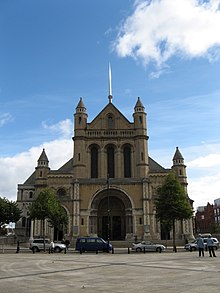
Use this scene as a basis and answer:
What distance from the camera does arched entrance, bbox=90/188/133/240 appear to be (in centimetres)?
5150

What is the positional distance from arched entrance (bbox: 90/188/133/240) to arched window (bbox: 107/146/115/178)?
4065 millimetres

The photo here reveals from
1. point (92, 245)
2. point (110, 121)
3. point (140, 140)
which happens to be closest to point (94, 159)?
point (110, 121)

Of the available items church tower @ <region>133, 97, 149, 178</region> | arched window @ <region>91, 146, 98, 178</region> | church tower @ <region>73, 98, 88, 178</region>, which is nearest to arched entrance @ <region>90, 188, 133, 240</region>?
arched window @ <region>91, 146, 98, 178</region>

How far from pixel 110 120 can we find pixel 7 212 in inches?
922

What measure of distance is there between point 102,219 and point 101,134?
46.2 ft

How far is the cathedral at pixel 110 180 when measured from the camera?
5094 centimetres

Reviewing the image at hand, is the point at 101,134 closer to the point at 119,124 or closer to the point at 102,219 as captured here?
the point at 119,124

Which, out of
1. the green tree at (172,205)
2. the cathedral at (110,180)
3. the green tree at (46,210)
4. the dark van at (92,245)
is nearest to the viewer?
the dark van at (92,245)

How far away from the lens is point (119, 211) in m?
53.7

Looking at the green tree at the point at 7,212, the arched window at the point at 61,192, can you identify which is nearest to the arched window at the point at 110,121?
the arched window at the point at 61,192

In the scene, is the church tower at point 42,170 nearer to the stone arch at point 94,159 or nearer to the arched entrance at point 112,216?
the stone arch at point 94,159

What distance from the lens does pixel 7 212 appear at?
5572 centimetres

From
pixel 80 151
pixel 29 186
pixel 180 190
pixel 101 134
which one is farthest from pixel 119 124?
pixel 29 186

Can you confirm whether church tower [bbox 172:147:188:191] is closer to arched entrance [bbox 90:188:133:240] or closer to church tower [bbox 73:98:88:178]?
arched entrance [bbox 90:188:133:240]
